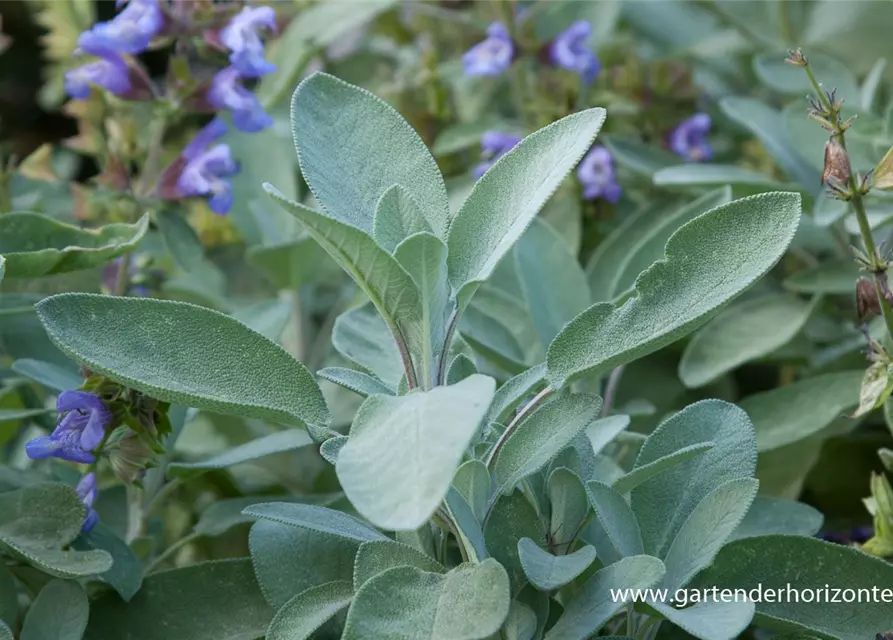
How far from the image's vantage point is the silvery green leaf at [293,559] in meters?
0.70

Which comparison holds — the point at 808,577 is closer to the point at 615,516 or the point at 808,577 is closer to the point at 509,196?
the point at 615,516

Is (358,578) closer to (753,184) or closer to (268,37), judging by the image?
(753,184)

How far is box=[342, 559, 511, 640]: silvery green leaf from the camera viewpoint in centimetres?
56

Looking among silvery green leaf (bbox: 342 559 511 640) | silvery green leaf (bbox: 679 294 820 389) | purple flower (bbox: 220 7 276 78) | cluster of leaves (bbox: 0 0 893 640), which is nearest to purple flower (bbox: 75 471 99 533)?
cluster of leaves (bbox: 0 0 893 640)

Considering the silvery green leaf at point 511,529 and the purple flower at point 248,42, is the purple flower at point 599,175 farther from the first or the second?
the silvery green leaf at point 511,529

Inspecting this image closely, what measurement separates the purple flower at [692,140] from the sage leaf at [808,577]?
0.60m

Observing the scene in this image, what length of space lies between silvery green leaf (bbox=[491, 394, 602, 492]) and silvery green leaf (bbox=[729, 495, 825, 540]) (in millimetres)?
221

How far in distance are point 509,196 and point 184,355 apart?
21cm

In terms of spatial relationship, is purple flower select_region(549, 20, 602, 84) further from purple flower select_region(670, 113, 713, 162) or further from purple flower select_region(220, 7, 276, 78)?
purple flower select_region(220, 7, 276, 78)

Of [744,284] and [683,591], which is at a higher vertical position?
[744,284]

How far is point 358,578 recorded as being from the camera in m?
0.63

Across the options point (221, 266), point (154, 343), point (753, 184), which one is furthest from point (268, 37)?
point (154, 343)

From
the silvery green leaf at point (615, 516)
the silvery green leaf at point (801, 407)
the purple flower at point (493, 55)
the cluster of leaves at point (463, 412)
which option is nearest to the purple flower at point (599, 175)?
the cluster of leaves at point (463, 412)

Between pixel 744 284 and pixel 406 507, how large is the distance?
0.23 metres
